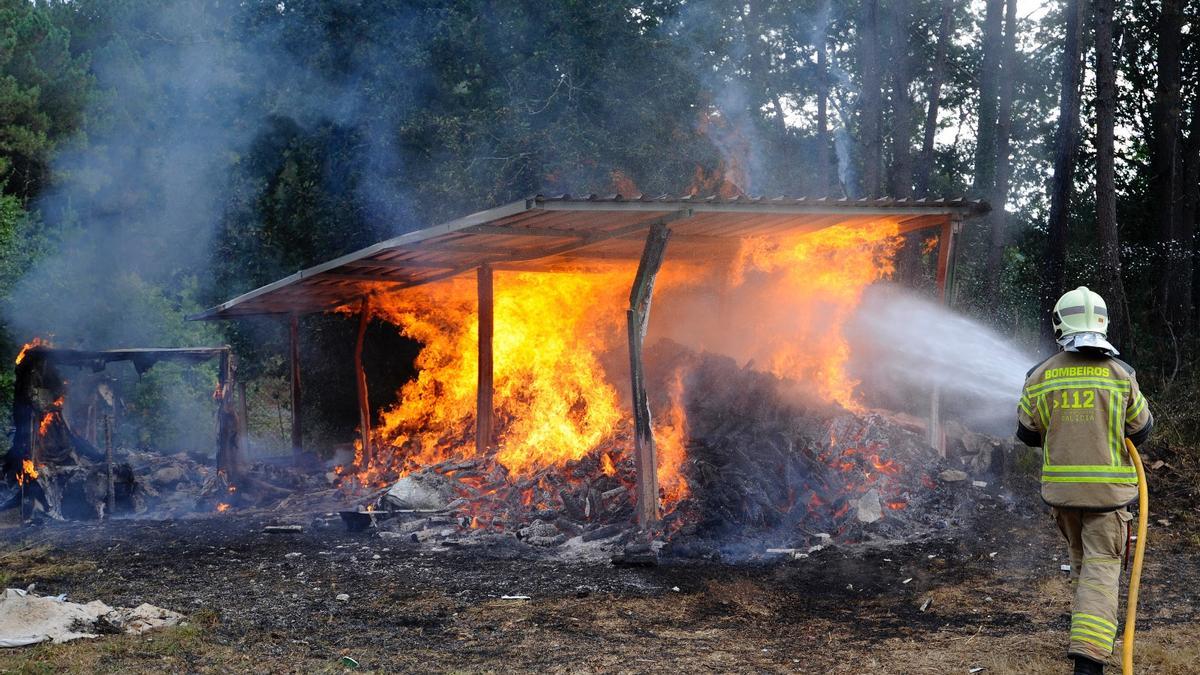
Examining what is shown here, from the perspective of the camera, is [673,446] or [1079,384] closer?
[1079,384]

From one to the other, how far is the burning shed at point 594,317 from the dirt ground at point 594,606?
153 cm

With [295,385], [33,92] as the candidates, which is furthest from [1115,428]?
[33,92]

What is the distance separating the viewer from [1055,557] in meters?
8.97

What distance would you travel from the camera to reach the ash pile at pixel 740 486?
10.0 meters

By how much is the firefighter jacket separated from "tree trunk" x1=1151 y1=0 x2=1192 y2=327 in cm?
1491

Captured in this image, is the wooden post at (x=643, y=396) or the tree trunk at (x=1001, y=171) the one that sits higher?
the tree trunk at (x=1001, y=171)

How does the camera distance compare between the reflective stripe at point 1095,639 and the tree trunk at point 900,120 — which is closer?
the reflective stripe at point 1095,639

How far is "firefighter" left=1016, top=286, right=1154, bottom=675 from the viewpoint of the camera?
536 cm

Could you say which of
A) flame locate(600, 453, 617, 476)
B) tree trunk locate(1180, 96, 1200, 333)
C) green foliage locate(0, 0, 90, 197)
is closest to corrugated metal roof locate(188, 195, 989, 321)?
flame locate(600, 453, 617, 476)

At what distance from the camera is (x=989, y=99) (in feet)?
86.0

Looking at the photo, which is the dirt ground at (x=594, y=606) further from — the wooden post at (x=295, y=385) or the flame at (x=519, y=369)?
the wooden post at (x=295, y=385)

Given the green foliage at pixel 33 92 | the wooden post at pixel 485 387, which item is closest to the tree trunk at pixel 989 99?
the wooden post at pixel 485 387

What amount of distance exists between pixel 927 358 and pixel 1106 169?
6.27m

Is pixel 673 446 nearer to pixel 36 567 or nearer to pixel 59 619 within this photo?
pixel 59 619
